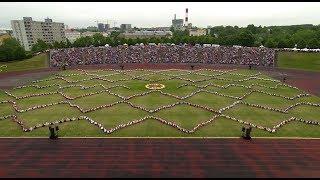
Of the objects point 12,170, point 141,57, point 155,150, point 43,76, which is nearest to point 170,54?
point 141,57

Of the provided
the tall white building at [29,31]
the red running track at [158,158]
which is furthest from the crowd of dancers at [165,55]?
the tall white building at [29,31]

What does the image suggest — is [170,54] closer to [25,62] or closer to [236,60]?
[236,60]

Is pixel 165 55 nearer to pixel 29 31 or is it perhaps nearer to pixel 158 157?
pixel 158 157

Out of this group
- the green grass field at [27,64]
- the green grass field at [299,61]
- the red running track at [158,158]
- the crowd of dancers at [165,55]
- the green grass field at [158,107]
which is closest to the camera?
the red running track at [158,158]

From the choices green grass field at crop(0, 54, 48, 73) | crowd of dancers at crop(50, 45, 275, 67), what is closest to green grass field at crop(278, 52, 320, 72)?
crowd of dancers at crop(50, 45, 275, 67)

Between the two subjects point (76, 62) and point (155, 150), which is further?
point (76, 62)

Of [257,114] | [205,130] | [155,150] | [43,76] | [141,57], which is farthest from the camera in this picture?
[141,57]

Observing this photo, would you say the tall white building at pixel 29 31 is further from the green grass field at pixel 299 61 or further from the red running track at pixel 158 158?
the red running track at pixel 158 158
